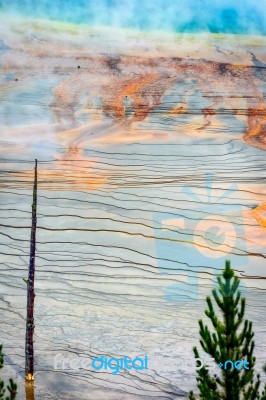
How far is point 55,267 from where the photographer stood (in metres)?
3.35

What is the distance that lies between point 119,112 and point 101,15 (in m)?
0.55

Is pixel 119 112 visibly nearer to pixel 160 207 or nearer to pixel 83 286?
pixel 160 207

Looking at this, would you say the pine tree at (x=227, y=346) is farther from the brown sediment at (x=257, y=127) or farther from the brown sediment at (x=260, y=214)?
the brown sediment at (x=257, y=127)

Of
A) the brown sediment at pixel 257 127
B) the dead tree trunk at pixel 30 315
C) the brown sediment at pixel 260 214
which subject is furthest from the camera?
the brown sediment at pixel 257 127

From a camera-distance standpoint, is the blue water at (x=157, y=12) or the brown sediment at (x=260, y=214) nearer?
the brown sediment at (x=260, y=214)

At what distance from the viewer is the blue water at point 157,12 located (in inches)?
150

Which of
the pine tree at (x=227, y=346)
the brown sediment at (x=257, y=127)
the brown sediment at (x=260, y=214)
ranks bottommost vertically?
the pine tree at (x=227, y=346)

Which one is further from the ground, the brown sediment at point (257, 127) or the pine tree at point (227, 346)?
the brown sediment at point (257, 127)

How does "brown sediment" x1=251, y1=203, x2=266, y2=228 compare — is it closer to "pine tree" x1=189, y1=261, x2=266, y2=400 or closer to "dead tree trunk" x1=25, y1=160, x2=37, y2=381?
"dead tree trunk" x1=25, y1=160, x2=37, y2=381

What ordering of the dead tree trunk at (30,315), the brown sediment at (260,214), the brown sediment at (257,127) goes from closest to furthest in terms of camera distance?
1. the dead tree trunk at (30,315)
2. the brown sediment at (260,214)
3. the brown sediment at (257,127)

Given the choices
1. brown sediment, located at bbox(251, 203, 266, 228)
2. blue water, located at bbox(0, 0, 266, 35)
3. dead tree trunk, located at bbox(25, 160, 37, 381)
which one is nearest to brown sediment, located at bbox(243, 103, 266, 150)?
brown sediment, located at bbox(251, 203, 266, 228)

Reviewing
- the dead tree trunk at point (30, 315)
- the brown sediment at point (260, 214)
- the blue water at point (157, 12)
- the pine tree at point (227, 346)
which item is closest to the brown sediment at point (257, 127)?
the brown sediment at point (260, 214)

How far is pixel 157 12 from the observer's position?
151 inches

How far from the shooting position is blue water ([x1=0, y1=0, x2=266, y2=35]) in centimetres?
380
